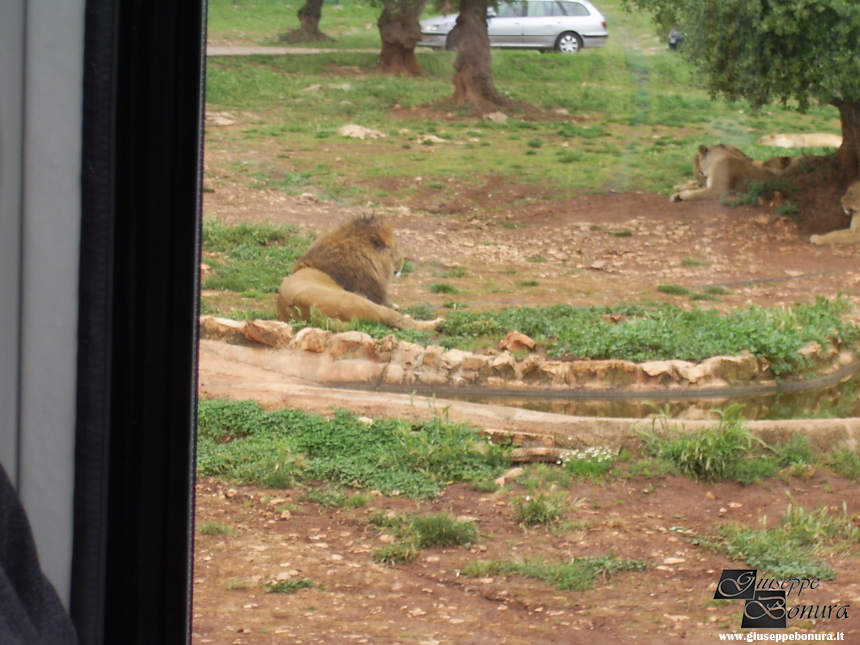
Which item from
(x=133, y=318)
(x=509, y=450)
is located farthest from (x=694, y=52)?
(x=133, y=318)

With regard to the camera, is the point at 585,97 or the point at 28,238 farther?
the point at 585,97

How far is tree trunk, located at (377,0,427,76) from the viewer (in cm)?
199

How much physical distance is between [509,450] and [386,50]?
105 centimetres

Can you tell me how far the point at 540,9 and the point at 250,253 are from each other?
3.37 feet

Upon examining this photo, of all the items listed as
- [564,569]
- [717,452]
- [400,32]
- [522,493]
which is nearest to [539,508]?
[522,493]

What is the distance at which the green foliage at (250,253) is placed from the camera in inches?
86.7

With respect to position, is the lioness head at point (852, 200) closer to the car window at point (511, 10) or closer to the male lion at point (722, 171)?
the male lion at point (722, 171)

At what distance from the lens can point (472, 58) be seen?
2.01 m

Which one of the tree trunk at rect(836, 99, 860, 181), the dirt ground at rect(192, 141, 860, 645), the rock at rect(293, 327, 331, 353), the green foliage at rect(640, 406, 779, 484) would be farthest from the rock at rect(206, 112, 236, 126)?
the tree trunk at rect(836, 99, 860, 181)

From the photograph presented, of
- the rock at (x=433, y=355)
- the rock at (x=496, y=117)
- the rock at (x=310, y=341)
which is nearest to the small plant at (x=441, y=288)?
the rock at (x=433, y=355)

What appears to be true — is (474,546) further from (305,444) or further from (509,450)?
(305,444)

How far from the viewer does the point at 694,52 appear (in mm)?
1955

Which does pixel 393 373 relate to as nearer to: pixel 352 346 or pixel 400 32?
pixel 352 346

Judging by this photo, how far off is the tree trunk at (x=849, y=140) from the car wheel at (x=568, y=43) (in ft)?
2.03
